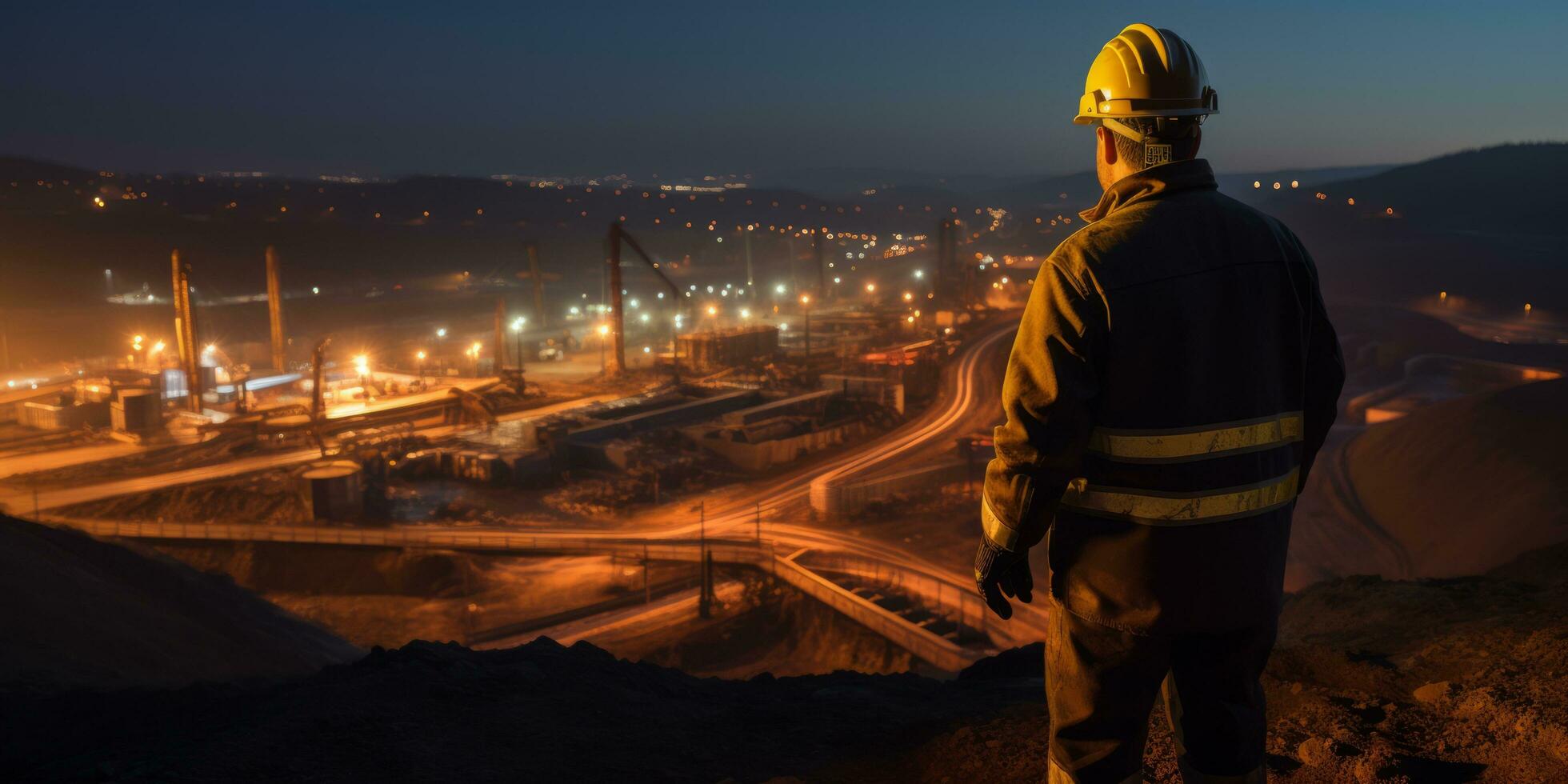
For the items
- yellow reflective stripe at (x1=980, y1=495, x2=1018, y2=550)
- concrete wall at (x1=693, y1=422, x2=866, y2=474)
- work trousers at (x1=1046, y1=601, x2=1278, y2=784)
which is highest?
yellow reflective stripe at (x1=980, y1=495, x2=1018, y2=550)

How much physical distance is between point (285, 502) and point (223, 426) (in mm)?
10785

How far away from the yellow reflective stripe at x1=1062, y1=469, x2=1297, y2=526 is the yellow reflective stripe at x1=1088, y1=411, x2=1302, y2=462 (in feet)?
0.25

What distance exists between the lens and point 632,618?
21391 mm

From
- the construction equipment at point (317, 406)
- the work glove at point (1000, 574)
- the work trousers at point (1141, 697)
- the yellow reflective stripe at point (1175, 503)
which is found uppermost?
the yellow reflective stripe at point (1175, 503)

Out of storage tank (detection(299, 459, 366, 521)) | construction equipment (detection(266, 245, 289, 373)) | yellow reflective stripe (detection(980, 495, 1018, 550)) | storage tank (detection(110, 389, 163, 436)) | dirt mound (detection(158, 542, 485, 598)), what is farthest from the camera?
construction equipment (detection(266, 245, 289, 373))

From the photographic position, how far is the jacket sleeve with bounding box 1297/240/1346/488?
2166 millimetres

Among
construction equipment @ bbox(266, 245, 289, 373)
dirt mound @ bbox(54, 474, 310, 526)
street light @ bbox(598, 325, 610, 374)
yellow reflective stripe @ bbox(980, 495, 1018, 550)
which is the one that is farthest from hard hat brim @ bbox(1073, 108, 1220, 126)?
construction equipment @ bbox(266, 245, 289, 373)

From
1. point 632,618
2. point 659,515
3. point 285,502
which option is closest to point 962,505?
point 659,515

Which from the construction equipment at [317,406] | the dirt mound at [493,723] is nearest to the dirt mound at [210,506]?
the construction equipment at [317,406]

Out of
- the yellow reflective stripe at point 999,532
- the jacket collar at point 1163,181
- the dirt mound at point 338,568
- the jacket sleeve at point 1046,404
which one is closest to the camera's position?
the jacket sleeve at point 1046,404

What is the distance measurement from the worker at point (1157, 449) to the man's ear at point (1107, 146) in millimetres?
84

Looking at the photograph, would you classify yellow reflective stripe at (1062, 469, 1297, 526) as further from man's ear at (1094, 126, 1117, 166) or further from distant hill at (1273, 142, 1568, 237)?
distant hill at (1273, 142, 1568, 237)

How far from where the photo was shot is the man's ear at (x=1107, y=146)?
7.39 feet

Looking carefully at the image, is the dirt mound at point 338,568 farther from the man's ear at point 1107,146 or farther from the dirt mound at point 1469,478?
the man's ear at point 1107,146
